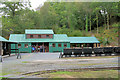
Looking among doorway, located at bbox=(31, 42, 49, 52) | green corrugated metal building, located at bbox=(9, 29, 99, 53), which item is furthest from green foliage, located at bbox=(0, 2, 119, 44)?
doorway, located at bbox=(31, 42, 49, 52)

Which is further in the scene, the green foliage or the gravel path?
the green foliage

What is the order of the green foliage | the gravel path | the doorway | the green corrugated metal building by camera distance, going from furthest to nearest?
the green foliage
the doorway
the green corrugated metal building
the gravel path

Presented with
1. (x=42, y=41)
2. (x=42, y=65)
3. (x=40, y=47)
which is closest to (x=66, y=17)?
(x=42, y=41)

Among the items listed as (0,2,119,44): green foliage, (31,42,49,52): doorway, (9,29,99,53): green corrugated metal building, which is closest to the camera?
(9,29,99,53): green corrugated metal building

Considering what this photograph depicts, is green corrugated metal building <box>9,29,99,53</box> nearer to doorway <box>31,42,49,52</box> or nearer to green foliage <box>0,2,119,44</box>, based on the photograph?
doorway <box>31,42,49,52</box>

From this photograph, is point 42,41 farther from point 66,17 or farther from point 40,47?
point 66,17

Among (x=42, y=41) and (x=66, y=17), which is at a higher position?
(x=66, y=17)

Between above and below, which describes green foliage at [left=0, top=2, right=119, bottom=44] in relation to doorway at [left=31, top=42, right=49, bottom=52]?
above

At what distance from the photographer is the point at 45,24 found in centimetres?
5409

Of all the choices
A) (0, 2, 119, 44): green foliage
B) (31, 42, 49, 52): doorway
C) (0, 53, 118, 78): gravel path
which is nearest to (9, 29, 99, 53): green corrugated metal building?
(31, 42, 49, 52): doorway

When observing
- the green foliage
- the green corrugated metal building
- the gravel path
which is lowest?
the gravel path

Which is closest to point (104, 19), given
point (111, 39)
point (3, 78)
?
point (111, 39)

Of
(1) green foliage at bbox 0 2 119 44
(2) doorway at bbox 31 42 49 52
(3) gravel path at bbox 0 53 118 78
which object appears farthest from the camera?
(1) green foliage at bbox 0 2 119 44

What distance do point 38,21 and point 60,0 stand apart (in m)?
17.8
